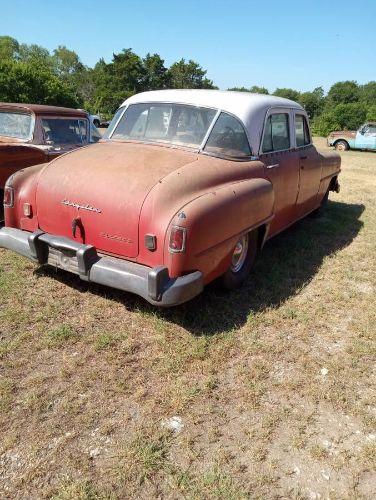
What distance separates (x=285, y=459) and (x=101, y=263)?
6.20ft

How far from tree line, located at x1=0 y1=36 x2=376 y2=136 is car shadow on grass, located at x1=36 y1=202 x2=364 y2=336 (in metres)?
23.6

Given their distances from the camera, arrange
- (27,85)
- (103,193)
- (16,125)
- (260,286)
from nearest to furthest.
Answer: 1. (103,193)
2. (260,286)
3. (16,125)
4. (27,85)

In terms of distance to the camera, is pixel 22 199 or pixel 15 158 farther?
pixel 15 158

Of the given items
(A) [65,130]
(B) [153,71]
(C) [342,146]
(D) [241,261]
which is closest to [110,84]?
(B) [153,71]

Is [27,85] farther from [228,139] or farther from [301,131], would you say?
[228,139]

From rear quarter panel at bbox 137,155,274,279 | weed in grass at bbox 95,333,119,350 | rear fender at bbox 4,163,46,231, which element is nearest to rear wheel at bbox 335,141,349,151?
rear quarter panel at bbox 137,155,274,279

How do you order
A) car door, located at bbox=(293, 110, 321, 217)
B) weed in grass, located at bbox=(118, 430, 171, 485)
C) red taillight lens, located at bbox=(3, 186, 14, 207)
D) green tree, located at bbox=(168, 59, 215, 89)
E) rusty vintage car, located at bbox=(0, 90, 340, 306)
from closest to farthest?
weed in grass, located at bbox=(118, 430, 171, 485) < rusty vintage car, located at bbox=(0, 90, 340, 306) < red taillight lens, located at bbox=(3, 186, 14, 207) < car door, located at bbox=(293, 110, 321, 217) < green tree, located at bbox=(168, 59, 215, 89)

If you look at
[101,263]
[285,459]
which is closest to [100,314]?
[101,263]

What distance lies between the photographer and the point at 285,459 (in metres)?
2.28

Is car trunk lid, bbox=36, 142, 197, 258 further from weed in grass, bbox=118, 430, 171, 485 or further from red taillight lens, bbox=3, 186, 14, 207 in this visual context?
weed in grass, bbox=118, 430, 171, 485

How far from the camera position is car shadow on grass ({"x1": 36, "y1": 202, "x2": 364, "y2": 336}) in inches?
141

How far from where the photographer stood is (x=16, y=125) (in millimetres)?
6418

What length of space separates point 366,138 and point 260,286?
65.5ft

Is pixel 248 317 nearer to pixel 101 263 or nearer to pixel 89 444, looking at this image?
pixel 101 263
